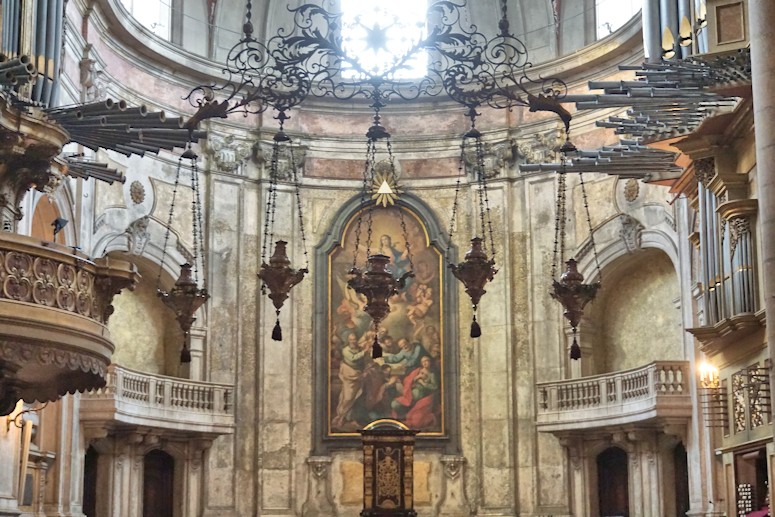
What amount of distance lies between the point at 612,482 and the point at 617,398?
2138 millimetres

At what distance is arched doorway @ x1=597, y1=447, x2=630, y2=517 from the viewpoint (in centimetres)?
2409

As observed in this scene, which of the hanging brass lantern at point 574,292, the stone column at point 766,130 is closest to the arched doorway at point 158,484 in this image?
the hanging brass lantern at point 574,292

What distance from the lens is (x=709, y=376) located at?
17.3m

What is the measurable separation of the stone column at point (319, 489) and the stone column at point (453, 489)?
6.85 ft

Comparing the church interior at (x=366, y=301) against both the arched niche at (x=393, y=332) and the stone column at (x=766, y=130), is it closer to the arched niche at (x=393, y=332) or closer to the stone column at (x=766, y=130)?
the arched niche at (x=393, y=332)

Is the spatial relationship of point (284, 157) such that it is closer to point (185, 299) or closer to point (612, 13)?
point (612, 13)

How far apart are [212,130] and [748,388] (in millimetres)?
13439

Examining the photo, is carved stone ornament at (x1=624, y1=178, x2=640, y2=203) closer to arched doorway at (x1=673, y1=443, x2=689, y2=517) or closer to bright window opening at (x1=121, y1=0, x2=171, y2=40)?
arched doorway at (x1=673, y1=443, x2=689, y2=517)

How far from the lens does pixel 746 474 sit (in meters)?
16.7

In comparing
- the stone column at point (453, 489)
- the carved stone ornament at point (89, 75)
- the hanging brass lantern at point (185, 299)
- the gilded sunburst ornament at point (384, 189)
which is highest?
the carved stone ornament at point (89, 75)

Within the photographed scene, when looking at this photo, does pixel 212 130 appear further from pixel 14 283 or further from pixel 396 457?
pixel 14 283

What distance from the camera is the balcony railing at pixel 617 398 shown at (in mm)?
21891

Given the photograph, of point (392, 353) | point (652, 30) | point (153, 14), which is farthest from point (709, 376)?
point (153, 14)

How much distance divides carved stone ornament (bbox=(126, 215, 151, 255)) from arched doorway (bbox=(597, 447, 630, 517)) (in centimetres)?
921
